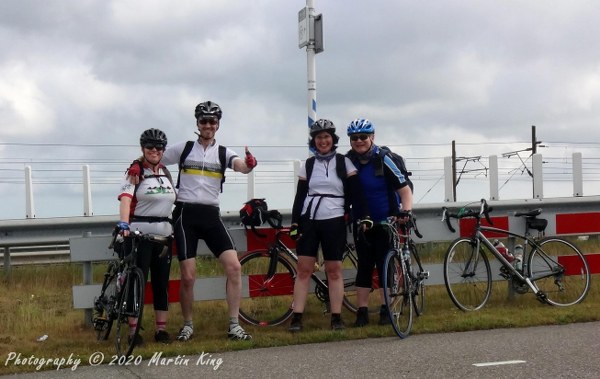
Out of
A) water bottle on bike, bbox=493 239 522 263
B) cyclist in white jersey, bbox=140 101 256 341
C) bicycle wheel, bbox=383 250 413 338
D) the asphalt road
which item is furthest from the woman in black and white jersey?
water bottle on bike, bbox=493 239 522 263

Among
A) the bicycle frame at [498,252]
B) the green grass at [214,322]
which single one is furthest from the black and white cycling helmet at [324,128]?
the bicycle frame at [498,252]

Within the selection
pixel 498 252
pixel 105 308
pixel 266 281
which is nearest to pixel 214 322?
pixel 266 281

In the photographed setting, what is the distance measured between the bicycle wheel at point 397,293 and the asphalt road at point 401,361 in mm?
148

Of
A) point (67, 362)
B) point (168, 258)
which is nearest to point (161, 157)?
point (168, 258)

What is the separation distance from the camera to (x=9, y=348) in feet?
21.0

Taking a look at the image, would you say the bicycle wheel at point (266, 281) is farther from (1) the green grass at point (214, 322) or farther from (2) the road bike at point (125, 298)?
(2) the road bike at point (125, 298)

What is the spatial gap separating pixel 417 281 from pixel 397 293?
43cm

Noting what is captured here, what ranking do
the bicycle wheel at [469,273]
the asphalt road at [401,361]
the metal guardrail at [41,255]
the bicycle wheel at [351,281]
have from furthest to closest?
the metal guardrail at [41,255]
the bicycle wheel at [469,273]
the bicycle wheel at [351,281]
the asphalt road at [401,361]

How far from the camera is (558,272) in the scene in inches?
322

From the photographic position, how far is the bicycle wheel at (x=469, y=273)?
25.9ft

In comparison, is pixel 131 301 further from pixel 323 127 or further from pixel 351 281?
pixel 351 281

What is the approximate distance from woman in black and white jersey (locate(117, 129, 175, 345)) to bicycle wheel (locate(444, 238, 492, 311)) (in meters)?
3.22

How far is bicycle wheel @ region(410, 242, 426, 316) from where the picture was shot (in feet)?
22.8

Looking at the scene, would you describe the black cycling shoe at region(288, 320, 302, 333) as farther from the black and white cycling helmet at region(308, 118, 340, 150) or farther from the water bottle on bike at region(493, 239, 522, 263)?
the water bottle on bike at region(493, 239, 522, 263)
